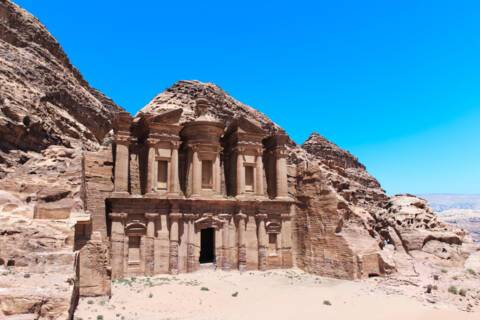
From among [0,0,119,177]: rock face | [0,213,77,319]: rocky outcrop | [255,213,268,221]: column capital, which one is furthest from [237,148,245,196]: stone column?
[0,213,77,319]: rocky outcrop

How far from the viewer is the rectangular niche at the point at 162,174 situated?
80.7ft

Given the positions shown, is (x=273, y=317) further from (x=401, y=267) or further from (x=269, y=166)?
(x=269, y=166)

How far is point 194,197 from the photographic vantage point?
24094 millimetres

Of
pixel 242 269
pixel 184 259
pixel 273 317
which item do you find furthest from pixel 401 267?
pixel 184 259

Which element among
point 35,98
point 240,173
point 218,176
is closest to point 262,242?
point 240,173

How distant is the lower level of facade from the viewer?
2211cm

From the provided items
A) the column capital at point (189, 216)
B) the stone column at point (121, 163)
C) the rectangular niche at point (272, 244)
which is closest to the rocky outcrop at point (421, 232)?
the rectangular niche at point (272, 244)

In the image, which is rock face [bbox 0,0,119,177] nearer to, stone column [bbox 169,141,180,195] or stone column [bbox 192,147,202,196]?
stone column [bbox 169,141,180,195]

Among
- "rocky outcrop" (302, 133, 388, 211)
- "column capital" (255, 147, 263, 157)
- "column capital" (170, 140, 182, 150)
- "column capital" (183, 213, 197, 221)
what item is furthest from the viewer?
"rocky outcrop" (302, 133, 388, 211)

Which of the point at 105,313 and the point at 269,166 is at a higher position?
the point at 269,166

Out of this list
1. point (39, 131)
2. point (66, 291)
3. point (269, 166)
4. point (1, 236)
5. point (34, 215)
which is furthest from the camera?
point (269, 166)

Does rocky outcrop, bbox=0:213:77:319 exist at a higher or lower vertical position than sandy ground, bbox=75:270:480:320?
higher

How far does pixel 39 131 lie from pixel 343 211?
61.4ft

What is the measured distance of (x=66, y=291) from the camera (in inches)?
344
